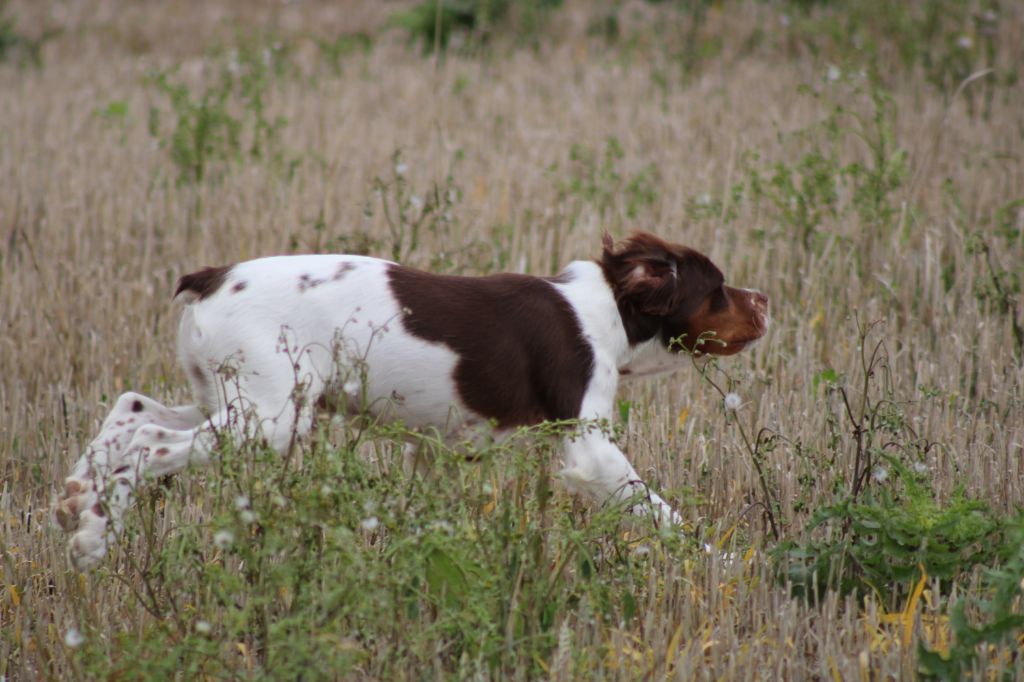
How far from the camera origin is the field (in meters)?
2.72

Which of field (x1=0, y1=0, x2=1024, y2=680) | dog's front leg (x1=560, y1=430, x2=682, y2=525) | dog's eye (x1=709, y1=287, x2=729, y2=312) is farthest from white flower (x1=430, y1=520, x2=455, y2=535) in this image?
dog's eye (x1=709, y1=287, x2=729, y2=312)

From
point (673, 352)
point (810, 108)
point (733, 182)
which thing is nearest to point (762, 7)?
point (810, 108)

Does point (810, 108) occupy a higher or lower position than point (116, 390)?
higher

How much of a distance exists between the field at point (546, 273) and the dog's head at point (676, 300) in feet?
0.41

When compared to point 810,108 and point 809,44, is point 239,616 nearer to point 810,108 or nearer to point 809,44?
point 810,108

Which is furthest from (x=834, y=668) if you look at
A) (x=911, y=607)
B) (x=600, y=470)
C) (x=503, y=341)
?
(x=503, y=341)

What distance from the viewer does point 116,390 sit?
4.75 metres

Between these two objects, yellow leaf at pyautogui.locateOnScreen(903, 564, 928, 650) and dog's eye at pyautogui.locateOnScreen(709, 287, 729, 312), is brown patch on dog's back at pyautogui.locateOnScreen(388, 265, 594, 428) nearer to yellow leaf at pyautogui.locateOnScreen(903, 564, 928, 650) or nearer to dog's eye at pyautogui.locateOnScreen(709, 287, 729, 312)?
dog's eye at pyautogui.locateOnScreen(709, 287, 729, 312)

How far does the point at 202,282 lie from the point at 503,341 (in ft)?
2.90

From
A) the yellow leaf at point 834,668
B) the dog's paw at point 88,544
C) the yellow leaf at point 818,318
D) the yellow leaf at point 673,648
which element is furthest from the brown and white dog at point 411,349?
the yellow leaf at point 818,318

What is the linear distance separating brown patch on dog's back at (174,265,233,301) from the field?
0.54m

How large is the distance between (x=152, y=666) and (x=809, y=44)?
855cm

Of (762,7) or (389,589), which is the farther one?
(762,7)

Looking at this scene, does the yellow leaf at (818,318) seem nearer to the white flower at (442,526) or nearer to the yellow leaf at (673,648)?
the yellow leaf at (673,648)
